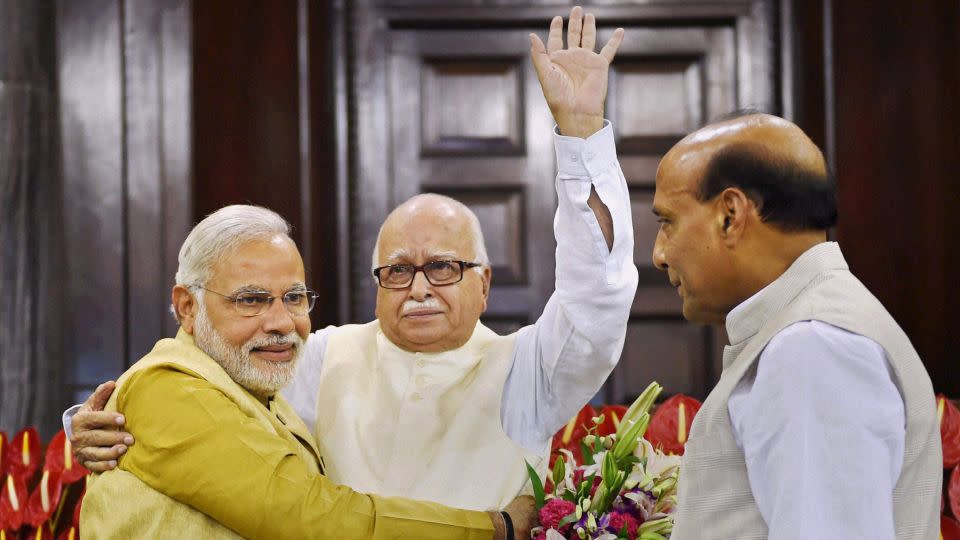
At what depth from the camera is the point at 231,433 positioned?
6.47 feet

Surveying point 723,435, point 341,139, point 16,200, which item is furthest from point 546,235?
point 723,435

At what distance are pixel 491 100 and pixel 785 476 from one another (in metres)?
3.43

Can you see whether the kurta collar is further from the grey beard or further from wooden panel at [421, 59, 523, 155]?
wooden panel at [421, 59, 523, 155]

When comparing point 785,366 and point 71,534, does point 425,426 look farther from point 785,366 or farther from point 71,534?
point 785,366

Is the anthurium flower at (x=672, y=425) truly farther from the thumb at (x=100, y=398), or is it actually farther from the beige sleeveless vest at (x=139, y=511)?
the thumb at (x=100, y=398)

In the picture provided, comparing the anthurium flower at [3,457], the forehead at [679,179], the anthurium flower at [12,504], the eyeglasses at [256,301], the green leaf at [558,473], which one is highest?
the forehead at [679,179]

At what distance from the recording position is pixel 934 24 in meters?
4.27

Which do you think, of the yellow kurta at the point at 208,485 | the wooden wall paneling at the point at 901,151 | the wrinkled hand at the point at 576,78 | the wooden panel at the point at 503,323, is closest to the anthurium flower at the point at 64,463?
the yellow kurta at the point at 208,485

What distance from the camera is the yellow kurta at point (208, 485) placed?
1.94m

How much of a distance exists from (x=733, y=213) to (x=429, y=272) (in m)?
1.12

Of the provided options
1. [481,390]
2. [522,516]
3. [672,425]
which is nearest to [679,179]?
[522,516]

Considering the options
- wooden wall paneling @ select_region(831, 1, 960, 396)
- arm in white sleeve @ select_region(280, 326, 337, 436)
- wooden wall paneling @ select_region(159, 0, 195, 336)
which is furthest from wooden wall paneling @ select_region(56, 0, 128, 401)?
wooden wall paneling @ select_region(831, 1, 960, 396)

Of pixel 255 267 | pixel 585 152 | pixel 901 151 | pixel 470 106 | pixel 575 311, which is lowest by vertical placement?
pixel 575 311

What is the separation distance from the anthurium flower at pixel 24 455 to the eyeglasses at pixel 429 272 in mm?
1198
